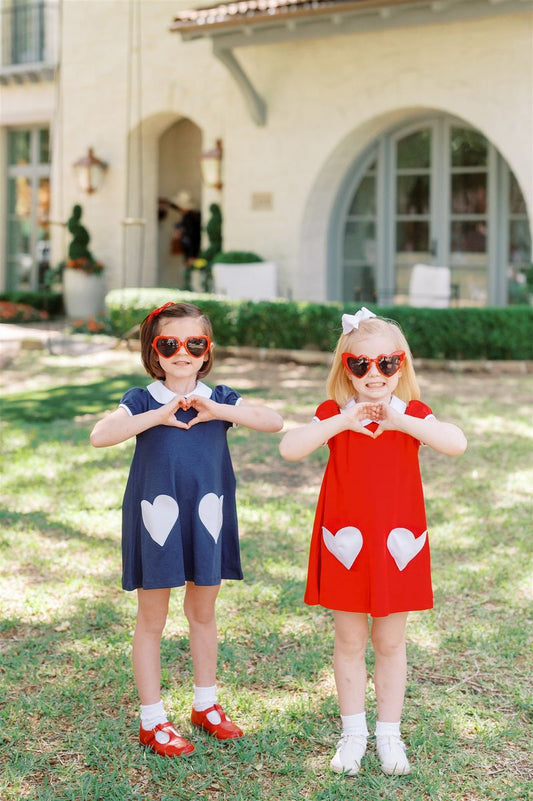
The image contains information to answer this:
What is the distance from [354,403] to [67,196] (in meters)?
13.4

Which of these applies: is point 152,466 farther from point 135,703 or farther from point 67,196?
point 67,196

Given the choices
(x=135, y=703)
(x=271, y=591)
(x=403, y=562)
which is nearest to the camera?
(x=403, y=562)

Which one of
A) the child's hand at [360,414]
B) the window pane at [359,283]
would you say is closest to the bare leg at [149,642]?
the child's hand at [360,414]

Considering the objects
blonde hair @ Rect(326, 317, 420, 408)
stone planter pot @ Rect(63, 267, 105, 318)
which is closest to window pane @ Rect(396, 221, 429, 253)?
stone planter pot @ Rect(63, 267, 105, 318)

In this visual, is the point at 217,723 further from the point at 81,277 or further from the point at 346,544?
the point at 81,277

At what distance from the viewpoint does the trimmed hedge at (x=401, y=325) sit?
30.4 feet

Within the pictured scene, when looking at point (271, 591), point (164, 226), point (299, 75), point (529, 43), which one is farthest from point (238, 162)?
point (271, 591)

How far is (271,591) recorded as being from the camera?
3.82 metres

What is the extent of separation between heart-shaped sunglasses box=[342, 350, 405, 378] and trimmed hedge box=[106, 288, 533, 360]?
21.5 feet

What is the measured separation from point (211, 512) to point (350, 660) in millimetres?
532

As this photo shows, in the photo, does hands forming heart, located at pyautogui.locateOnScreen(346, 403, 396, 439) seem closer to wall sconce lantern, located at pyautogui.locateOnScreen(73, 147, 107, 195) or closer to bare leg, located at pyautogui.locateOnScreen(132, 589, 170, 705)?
bare leg, located at pyautogui.locateOnScreen(132, 589, 170, 705)

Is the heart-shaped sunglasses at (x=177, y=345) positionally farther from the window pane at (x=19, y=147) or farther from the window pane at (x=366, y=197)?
the window pane at (x=19, y=147)

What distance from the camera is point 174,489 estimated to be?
8.26 feet

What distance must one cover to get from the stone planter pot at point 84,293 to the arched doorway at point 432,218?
149 inches
